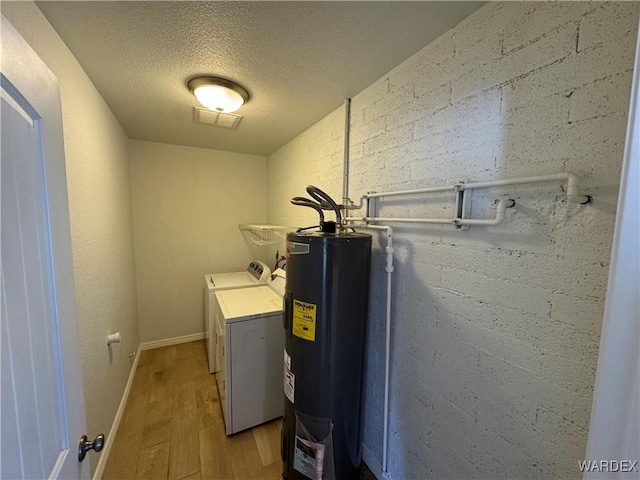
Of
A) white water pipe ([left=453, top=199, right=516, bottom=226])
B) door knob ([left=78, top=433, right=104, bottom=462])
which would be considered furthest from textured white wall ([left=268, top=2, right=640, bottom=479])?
door knob ([left=78, top=433, right=104, bottom=462])

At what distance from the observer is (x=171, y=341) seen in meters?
3.13

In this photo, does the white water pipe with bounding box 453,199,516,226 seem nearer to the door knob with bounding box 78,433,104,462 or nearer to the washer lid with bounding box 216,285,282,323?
the door knob with bounding box 78,433,104,462

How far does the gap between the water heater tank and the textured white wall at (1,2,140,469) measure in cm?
107

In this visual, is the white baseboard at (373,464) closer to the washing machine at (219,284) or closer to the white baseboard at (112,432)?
the washing machine at (219,284)

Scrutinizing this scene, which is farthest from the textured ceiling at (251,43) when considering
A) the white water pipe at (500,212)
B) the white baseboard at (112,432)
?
the white baseboard at (112,432)

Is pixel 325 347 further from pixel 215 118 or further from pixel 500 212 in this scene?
pixel 215 118

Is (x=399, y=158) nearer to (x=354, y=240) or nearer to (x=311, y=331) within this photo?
(x=354, y=240)

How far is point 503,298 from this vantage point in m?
0.96

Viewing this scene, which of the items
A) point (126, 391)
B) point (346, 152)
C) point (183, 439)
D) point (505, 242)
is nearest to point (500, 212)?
point (505, 242)

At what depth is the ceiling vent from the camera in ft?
6.61

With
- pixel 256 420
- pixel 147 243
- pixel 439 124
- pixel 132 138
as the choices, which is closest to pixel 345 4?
pixel 439 124

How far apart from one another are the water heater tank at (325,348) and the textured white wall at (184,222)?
7.27 feet

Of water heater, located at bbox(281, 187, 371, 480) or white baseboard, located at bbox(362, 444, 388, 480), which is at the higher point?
water heater, located at bbox(281, 187, 371, 480)

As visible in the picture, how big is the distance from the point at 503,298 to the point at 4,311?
1.35 metres
